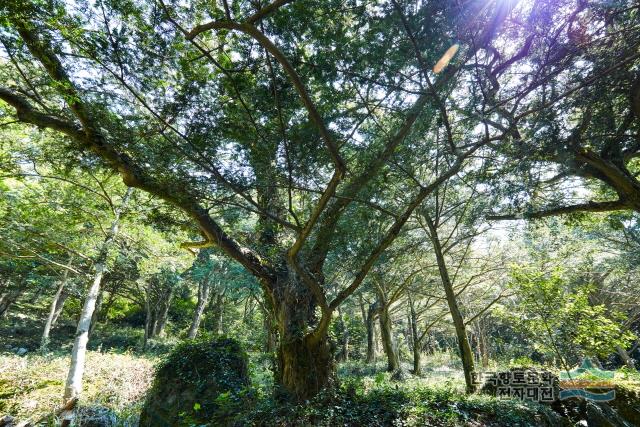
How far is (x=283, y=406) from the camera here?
3980mm

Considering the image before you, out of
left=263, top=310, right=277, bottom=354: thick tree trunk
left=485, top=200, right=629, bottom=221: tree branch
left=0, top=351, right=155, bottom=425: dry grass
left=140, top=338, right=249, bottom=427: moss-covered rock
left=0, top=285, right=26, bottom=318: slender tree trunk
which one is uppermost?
left=485, top=200, right=629, bottom=221: tree branch

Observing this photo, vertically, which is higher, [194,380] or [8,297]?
[8,297]

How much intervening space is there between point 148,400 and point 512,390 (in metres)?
7.59

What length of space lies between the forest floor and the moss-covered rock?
660 millimetres

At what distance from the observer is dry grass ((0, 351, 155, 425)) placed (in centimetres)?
754

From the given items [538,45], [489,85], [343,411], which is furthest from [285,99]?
[343,411]

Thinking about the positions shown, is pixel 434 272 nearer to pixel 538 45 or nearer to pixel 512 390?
pixel 512 390

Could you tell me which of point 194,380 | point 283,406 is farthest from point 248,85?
point 194,380

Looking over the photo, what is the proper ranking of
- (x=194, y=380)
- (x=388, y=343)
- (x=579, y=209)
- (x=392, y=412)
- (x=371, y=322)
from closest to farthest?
(x=392, y=412), (x=579, y=209), (x=194, y=380), (x=388, y=343), (x=371, y=322)

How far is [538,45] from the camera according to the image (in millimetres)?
3654

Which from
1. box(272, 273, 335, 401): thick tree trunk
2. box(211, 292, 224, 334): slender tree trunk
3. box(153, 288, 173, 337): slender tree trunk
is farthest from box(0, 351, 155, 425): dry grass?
box(153, 288, 173, 337): slender tree trunk

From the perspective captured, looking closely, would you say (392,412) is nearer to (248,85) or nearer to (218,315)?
(248,85)

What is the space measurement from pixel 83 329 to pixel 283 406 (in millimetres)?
6930

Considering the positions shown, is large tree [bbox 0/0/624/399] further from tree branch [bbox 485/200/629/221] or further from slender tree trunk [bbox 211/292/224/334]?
slender tree trunk [bbox 211/292/224/334]
